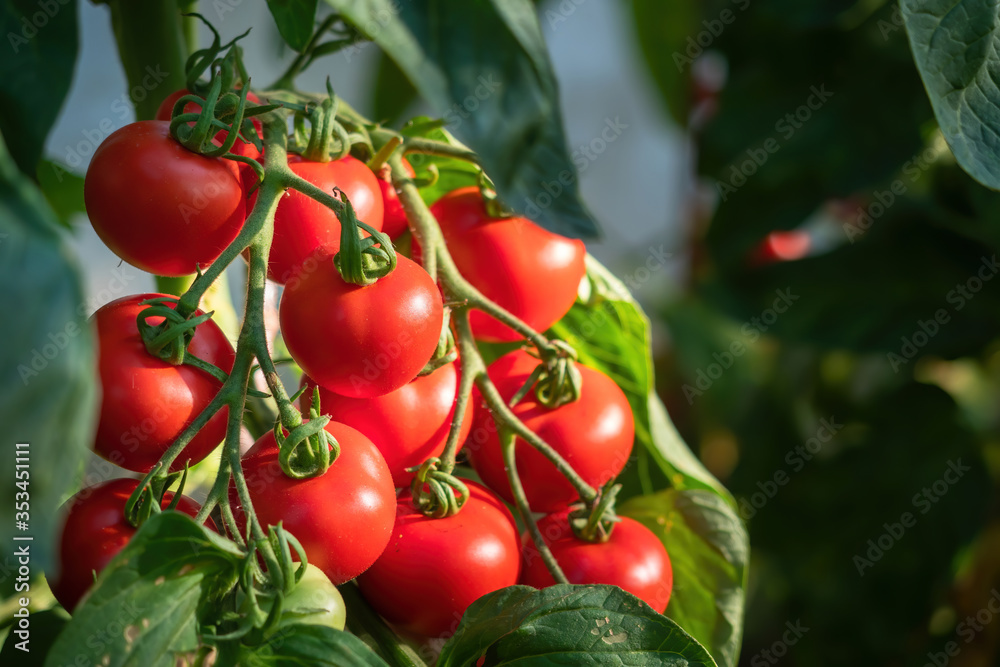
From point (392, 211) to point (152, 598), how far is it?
0.20 m

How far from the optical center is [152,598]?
0.24 metres

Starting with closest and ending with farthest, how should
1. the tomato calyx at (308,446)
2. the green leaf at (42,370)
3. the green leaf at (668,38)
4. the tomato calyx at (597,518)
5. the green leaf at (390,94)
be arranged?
the green leaf at (42,370) → the tomato calyx at (308,446) → the tomato calyx at (597,518) → the green leaf at (390,94) → the green leaf at (668,38)

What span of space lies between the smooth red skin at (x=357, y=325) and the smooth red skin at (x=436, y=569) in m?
0.07

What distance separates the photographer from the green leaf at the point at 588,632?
30 centimetres

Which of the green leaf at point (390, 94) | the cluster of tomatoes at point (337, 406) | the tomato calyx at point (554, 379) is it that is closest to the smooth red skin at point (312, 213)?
the cluster of tomatoes at point (337, 406)

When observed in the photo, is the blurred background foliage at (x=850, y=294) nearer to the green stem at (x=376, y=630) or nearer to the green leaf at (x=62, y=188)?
the green leaf at (x=62, y=188)

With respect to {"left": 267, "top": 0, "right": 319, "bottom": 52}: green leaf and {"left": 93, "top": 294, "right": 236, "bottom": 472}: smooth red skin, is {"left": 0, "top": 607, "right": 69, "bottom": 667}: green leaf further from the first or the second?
{"left": 267, "top": 0, "right": 319, "bottom": 52}: green leaf

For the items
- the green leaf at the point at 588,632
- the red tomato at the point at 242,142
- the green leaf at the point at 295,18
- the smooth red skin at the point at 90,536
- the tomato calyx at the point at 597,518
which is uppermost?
the green leaf at the point at 295,18

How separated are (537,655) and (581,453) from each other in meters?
0.11

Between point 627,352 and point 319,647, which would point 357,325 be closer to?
point 319,647

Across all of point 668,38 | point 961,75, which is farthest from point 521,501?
point 668,38

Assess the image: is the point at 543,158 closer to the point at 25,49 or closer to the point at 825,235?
the point at 25,49

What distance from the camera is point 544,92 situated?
29 cm

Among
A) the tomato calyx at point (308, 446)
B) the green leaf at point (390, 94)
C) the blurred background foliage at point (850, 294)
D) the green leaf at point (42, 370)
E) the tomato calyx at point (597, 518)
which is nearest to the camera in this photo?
the green leaf at point (42, 370)
